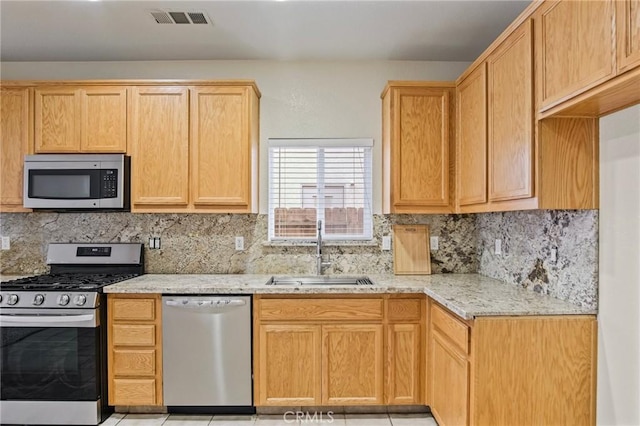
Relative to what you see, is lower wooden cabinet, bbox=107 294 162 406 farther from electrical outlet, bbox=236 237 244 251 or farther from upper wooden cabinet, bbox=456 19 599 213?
upper wooden cabinet, bbox=456 19 599 213

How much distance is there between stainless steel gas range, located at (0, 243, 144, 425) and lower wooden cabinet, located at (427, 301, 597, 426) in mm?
2373

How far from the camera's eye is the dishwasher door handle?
8.44ft

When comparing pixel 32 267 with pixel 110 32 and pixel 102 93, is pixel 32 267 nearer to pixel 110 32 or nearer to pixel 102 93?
pixel 102 93

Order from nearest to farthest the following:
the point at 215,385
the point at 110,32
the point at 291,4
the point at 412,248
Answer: the point at 291,4, the point at 215,385, the point at 110,32, the point at 412,248

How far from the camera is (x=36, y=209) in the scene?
2908 millimetres

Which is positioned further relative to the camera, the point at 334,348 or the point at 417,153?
the point at 417,153

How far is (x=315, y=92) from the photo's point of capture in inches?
128

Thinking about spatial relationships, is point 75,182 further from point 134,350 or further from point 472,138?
point 472,138

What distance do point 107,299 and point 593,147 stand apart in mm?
3046

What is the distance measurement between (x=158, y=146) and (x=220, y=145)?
1.55ft

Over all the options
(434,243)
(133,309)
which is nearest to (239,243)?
(133,309)

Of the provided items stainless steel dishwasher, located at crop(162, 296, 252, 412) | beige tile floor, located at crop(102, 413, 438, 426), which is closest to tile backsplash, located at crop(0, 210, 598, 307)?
stainless steel dishwasher, located at crop(162, 296, 252, 412)

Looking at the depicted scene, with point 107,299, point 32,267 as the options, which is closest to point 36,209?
point 32,267

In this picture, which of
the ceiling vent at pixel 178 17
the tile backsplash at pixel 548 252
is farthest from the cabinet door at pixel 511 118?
the ceiling vent at pixel 178 17
